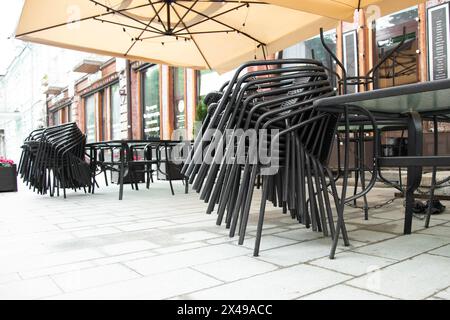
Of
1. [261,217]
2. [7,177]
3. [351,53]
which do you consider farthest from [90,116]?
[261,217]

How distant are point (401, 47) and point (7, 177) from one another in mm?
6289

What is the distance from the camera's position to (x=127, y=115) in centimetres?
1387

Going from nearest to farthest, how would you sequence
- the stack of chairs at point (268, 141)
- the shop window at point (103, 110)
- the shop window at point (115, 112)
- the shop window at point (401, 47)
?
the stack of chairs at point (268, 141)
the shop window at point (401, 47)
the shop window at point (115, 112)
the shop window at point (103, 110)

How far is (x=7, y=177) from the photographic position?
652 centimetres

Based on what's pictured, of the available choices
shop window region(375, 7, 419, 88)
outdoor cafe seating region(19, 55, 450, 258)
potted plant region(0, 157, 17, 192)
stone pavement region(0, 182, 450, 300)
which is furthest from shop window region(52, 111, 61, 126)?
outdoor cafe seating region(19, 55, 450, 258)

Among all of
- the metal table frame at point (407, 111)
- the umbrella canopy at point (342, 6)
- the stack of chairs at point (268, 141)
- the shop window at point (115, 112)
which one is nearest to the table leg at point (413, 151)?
the metal table frame at point (407, 111)

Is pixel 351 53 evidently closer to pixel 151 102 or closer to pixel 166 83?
pixel 166 83

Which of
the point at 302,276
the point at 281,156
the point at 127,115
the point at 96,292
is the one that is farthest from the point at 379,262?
the point at 127,115

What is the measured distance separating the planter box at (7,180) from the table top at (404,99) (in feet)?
19.3

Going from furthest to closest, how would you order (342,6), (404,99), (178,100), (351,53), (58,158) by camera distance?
(178,100) < (351,53) < (58,158) < (342,6) < (404,99)

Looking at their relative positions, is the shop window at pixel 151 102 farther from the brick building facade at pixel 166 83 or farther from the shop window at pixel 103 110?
the shop window at pixel 103 110

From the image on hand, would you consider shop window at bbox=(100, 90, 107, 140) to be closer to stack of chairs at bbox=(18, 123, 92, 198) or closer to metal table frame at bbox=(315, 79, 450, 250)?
stack of chairs at bbox=(18, 123, 92, 198)

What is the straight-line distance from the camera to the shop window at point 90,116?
733 inches

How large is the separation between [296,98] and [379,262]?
945 mm
